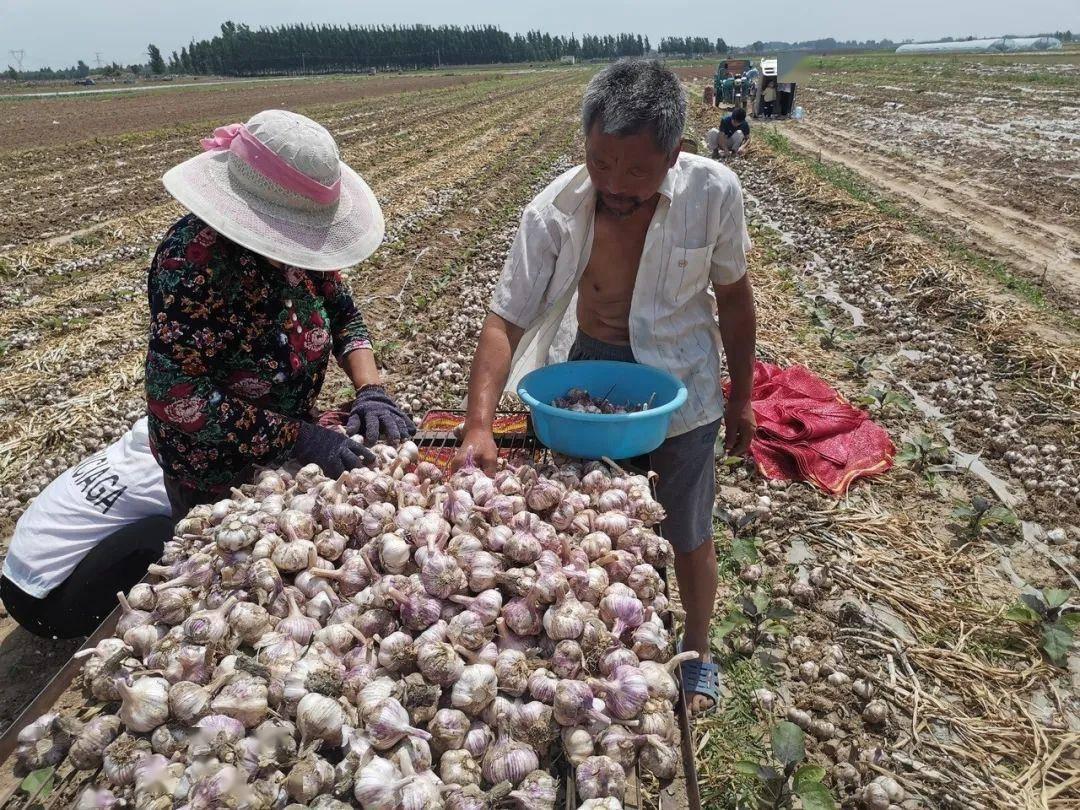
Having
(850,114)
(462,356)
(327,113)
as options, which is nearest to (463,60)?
(327,113)

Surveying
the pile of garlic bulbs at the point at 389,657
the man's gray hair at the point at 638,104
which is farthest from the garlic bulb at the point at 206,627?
the man's gray hair at the point at 638,104

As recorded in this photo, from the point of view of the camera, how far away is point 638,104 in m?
1.77

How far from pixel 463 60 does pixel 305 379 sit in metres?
116

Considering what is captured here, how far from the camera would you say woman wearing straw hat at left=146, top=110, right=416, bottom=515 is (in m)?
1.90

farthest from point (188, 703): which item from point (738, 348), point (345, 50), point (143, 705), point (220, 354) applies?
point (345, 50)

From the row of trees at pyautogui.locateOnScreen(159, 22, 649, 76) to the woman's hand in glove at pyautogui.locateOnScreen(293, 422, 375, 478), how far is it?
105 metres

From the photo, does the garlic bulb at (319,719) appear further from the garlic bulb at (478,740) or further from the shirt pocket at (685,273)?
the shirt pocket at (685,273)

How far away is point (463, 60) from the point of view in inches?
4134

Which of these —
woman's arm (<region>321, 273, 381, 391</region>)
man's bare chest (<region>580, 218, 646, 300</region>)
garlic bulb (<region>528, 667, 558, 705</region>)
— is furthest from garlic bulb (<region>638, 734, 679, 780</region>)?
woman's arm (<region>321, 273, 381, 391</region>)

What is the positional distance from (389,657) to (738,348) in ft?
5.19

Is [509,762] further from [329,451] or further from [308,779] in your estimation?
[329,451]

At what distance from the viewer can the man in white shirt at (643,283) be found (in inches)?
73.5

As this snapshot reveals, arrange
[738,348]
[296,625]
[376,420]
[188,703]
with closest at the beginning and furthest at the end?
[188,703], [296,625], [376,420], [738,348]

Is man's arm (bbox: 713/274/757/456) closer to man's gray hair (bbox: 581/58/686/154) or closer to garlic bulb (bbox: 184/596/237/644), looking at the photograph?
man's gray hair (bbox: 581/58/686/154)
